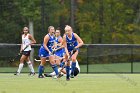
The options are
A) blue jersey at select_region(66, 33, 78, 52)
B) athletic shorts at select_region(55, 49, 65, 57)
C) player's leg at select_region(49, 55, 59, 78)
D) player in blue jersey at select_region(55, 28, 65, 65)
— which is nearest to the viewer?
blue jersey at select_region(66, 33, 78, 52)

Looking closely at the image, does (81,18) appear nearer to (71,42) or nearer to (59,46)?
(59,46)

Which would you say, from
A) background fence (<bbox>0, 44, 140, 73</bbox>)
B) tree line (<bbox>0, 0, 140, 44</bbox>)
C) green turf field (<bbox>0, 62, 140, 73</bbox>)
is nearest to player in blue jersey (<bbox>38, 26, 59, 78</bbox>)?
background fence (<bbox>0, 44, 140, 73</bbox>)

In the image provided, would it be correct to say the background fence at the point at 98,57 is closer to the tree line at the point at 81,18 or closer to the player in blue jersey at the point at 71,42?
the tree line at the point at 81,18

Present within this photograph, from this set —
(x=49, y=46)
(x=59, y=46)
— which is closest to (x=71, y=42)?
(x=49, y=46)

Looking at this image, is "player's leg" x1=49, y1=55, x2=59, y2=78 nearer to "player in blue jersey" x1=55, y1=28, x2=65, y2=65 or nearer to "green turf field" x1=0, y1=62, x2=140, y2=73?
"player in blue jersey" x1=55, y1=28, x2=65, y2=65

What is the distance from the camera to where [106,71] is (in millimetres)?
32000

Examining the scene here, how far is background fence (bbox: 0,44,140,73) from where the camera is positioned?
31219 millimetres

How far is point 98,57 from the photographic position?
33.1 meters

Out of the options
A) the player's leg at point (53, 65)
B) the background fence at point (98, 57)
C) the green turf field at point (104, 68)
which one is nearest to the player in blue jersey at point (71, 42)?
the player's leg at point (53, 65)

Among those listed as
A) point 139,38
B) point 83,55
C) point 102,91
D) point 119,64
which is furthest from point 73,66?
point 139,38

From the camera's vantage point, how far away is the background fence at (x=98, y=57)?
3122cm

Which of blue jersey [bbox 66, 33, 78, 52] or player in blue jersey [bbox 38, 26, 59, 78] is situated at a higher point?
blue jersey [bbox 66, 33, 78, 52]

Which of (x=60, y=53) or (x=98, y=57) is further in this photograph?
(x=98, y=57)

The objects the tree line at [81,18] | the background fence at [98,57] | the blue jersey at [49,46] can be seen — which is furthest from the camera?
the tree line at [81,18]
